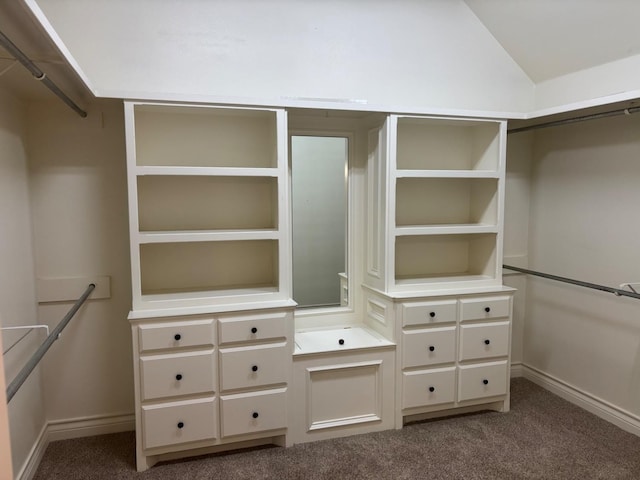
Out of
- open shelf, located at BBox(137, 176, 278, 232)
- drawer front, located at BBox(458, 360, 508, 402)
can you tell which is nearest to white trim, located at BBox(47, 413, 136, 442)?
open shelf, located at BBox(137, 176, 278, 232)

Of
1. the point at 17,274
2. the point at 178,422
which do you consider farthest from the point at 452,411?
the point at 17,274

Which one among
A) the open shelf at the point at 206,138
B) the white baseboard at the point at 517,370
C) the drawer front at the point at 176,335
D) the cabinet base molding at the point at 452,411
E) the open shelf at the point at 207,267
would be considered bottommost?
the cabinet base molding at the point at 452,411

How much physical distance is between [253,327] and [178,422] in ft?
2.09

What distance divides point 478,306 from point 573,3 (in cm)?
184

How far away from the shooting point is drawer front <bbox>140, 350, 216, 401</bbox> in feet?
7.50

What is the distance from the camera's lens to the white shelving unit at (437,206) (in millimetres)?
2738

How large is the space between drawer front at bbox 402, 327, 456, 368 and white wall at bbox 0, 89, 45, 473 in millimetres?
2070

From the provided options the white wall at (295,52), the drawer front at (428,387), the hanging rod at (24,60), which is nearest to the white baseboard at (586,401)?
the drawer front at (428,387)

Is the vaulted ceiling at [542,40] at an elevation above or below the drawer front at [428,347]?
above

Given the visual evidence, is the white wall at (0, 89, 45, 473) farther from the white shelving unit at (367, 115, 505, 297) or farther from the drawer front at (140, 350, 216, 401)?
the white shelving unit at (367, 115, 505, 297)

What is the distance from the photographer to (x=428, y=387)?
2730 mm

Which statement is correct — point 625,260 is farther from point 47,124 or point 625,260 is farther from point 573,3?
point 47,124

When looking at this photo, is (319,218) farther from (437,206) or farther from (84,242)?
(84,242)

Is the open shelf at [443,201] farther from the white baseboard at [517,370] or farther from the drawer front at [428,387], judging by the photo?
the white baseboard at [517,370]
